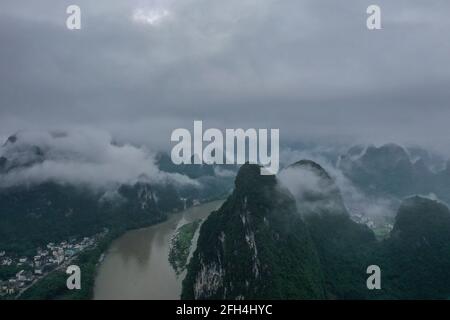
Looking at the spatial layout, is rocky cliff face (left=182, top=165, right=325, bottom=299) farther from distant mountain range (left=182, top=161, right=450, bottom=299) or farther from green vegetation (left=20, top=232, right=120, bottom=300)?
green vegetation (left=20, top=232, right=120, bottom=300)

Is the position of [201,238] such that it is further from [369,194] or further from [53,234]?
[369,194]

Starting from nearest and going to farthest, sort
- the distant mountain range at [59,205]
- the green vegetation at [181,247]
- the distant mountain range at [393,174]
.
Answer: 1. the green vegetation at [181,247]
2. the distant mountain range at [59,205]
3. the distant mountain range at [393,174]

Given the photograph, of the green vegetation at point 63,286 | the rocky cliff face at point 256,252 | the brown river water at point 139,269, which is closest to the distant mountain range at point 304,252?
the rocky cliff face at point 256,252

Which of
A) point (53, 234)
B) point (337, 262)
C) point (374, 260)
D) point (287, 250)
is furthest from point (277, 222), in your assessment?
point (53, 234)

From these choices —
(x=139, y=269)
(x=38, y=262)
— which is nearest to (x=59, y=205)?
(x=38, y=262)

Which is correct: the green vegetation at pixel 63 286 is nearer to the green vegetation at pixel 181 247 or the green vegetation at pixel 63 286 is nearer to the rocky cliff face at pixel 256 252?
the green vegetation at pixel 181 247

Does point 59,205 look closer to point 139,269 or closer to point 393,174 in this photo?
point 139,269
